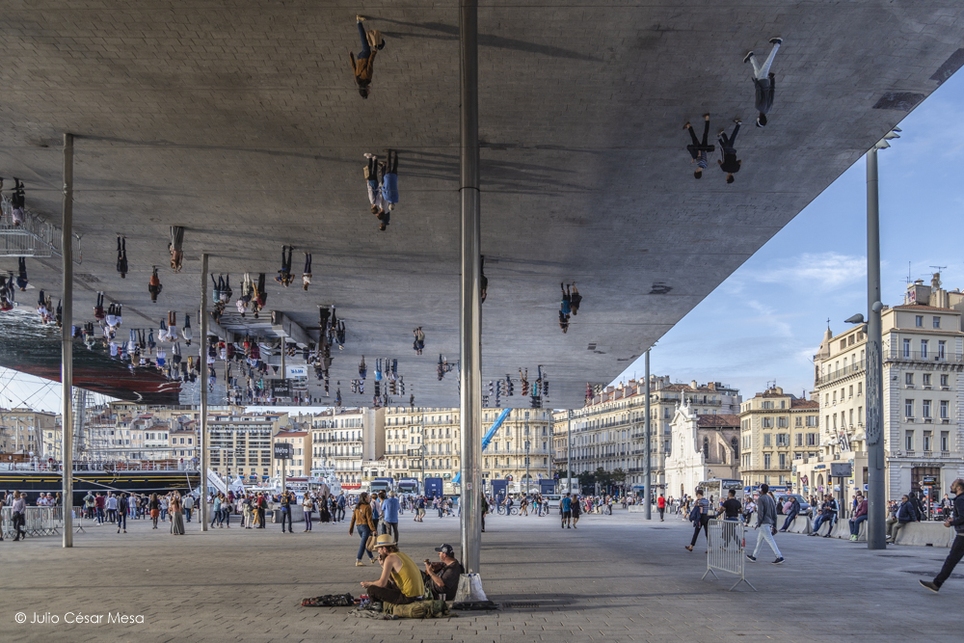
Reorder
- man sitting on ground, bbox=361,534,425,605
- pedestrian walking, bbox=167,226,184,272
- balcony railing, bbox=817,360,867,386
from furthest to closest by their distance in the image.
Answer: balcony railing, bbox=817,360,867,386
pedestrian walking, bbox=167,226,184,272
man sitting on ground, bbox=361,534,425,605

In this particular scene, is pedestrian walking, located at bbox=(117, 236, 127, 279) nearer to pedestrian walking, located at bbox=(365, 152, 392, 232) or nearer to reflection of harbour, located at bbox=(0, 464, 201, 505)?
pedestrian walking, located at bbox=(365, 152, 392, 232)

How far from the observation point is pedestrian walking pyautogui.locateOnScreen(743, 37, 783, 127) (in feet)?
48.2

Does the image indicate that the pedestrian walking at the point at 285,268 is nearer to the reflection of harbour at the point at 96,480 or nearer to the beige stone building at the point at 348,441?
the reflection of harbour at the point at 96,480

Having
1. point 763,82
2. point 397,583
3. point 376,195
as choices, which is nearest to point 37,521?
point 376,195

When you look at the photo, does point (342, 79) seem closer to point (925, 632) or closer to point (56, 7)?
point (56, 7)

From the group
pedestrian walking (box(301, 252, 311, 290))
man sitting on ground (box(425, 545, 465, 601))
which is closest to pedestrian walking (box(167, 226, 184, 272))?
pedestrian walking (box(301, 252, 311, 290))

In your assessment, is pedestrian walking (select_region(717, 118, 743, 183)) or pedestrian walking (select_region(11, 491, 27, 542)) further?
pedestrian walking (select_region(11, 491, 27, 542))

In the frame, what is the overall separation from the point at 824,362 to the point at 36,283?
8866cm

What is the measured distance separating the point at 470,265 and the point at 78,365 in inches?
1804

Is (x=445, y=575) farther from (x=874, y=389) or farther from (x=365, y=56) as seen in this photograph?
(x=874, y=389)

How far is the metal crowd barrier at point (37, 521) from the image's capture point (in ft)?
91.8

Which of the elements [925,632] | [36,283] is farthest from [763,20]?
[36,283]

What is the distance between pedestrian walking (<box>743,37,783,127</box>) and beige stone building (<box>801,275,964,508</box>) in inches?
2736

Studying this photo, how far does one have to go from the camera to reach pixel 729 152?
17.3 m
